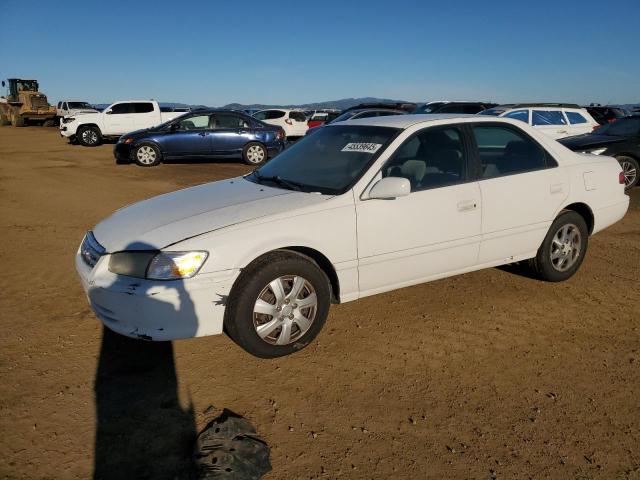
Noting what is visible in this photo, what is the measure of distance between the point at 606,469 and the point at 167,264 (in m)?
2.53

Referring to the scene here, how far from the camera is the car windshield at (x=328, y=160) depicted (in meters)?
3.72

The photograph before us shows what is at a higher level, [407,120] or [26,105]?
[26,105]

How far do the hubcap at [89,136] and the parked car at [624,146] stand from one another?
1759 cm

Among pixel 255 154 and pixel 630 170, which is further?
pixel 255 154

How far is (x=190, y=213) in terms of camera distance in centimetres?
346

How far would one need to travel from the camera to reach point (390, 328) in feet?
12.6

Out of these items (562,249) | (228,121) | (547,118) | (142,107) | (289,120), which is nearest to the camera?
(562,249)

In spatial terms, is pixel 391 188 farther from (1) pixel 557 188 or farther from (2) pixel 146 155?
(2) pixel 146 155

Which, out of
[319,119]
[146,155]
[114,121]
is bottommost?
[146,155]

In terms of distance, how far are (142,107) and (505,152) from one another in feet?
60.0

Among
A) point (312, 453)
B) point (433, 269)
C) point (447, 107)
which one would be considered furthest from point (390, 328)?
point (447, 107)

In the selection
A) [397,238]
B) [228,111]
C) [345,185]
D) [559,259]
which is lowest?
[559,259]

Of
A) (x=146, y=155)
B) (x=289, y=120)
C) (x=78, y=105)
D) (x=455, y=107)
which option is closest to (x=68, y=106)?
(x=78, y=105)

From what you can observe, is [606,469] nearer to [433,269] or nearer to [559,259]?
[433,269]
